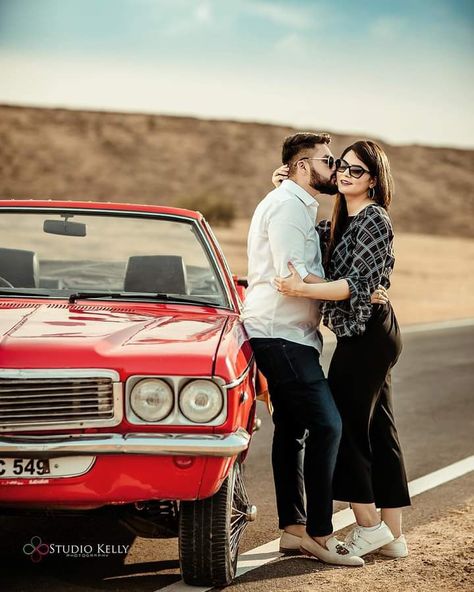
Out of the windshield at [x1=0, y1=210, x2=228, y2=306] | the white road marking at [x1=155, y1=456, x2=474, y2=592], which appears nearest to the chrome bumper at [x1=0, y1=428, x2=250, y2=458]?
the white road marking at [x1=155, y1=456, x2=474, y2=592]

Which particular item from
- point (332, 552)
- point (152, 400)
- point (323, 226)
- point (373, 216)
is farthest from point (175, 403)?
point (323, 226)

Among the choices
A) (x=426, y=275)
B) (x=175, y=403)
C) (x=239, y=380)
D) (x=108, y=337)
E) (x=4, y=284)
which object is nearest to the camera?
(x=175, y=403)

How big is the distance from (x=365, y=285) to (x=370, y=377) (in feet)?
1.45

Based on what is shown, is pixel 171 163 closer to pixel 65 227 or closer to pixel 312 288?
pixel 65 227

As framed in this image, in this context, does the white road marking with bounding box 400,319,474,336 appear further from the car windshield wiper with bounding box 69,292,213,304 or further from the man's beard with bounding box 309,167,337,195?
the man's beard with bounding box 309,167,337,195

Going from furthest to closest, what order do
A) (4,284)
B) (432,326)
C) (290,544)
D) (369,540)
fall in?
(432,326) < (4,284) < (290,544) < (369,540)

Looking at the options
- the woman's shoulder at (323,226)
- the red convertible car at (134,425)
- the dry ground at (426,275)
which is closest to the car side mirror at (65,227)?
the red convertible car at (134,425)

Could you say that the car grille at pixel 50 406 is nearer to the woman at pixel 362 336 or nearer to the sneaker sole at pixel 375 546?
the woman at pixel 362 336

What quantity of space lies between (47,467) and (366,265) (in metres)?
1.76

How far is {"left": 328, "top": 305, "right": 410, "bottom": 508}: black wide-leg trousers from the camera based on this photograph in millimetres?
5363

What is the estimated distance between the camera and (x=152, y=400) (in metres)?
4.50

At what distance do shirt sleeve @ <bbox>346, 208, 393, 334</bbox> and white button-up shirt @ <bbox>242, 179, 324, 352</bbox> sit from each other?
8.1 inches

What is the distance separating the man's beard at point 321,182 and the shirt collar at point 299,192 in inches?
3.2

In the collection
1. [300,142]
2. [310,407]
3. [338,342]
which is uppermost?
[300,142]
